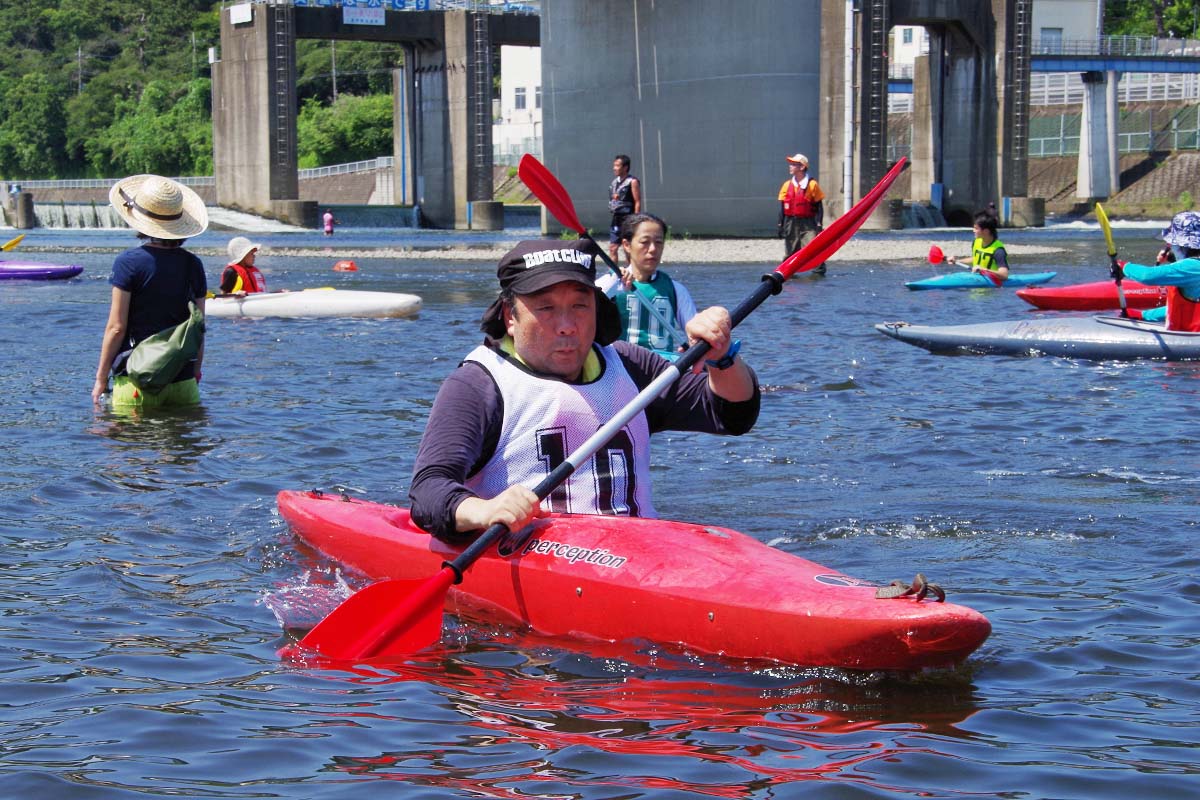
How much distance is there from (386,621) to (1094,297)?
12.2 meters

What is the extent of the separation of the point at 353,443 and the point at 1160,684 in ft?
17.4

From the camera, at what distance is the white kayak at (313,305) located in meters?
15.2

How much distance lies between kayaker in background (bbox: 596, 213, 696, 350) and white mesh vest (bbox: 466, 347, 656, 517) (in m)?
3.29

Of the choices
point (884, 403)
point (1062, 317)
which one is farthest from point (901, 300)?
point (884, 403)

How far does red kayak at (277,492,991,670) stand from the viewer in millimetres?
3672

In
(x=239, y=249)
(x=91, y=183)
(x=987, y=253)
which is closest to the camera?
(x=239, y=249)

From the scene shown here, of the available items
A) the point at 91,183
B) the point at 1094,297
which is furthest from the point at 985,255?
the point at 91,183

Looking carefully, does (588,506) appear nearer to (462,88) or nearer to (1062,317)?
(1062,317)

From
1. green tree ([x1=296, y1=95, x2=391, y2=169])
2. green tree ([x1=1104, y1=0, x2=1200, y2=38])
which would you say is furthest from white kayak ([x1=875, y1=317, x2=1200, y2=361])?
green tree ([x1=296, y1=95, x2=391, y2=169])

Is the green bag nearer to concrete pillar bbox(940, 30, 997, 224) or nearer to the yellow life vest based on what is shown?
the yellow life vest

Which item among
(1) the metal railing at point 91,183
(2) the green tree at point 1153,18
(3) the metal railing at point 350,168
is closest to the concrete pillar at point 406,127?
(3) the metal railing at point 350,168

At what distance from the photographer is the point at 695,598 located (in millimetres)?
3994

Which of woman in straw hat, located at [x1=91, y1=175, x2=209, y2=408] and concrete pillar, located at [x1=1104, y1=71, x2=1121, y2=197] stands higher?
concrete pillar, located at [x1=1104, y1=71, x2=1121, y2=197]

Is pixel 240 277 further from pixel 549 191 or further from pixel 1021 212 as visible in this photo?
pixel 1021 212
